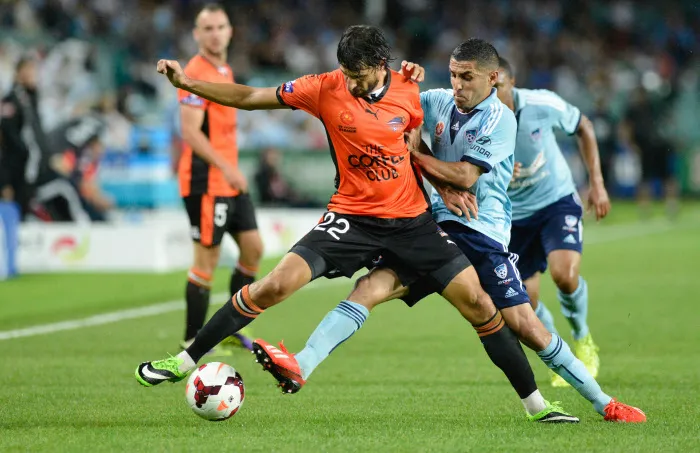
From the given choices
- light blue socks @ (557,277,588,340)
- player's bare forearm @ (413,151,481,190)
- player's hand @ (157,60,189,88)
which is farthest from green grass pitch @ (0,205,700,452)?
player's hand @ (157,60,189,88)

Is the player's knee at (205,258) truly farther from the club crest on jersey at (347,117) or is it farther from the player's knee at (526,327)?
the player's knee at (526,327)

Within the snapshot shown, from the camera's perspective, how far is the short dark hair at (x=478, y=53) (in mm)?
6242

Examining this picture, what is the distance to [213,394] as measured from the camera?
6117 millimetres

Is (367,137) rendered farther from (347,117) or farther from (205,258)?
(205,258)

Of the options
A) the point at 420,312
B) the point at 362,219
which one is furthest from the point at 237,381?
the point at 420,312

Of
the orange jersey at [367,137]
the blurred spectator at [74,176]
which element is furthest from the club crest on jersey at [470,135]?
the blurred spectator at [74,176]

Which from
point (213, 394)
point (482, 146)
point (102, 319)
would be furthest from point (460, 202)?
point (102, 319)

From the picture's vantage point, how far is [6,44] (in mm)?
25609

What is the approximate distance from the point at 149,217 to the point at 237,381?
471 inches

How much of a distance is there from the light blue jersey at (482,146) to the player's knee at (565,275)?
1.45 m

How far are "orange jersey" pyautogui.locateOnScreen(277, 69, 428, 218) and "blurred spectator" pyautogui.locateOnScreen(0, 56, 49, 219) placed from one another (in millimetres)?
10417

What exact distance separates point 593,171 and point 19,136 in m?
10.3

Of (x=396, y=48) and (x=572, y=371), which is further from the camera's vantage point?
(x=396, y=48)

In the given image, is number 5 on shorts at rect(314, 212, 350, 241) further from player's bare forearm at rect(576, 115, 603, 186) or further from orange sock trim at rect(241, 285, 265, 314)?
player's bare forearm at rect(576, 115, 603, 186)
